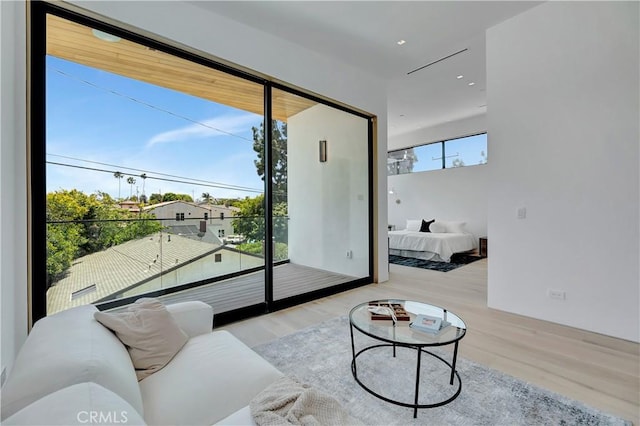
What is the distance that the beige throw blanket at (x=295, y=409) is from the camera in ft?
3.33

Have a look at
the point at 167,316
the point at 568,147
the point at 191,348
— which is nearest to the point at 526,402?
the point at 191,348

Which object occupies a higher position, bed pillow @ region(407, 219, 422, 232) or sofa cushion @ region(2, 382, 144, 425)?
bed pillow @ region(407, 219, 422, 232)

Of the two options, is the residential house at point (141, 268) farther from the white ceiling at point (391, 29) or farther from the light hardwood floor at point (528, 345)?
the white ceiling at point (391, 29)

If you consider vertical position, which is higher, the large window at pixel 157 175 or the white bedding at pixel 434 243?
the large window at pixel 157 175

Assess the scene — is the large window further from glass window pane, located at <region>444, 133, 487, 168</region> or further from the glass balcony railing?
glass window pane, located at <region>444, 133, 487, 168</region>

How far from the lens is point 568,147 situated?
2.86 meters

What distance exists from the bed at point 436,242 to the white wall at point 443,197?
452 millimetres

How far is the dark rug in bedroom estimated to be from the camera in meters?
5.65

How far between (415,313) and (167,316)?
1669 mm

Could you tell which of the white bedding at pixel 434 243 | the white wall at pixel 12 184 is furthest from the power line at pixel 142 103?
the white bedding at pixel 434 243

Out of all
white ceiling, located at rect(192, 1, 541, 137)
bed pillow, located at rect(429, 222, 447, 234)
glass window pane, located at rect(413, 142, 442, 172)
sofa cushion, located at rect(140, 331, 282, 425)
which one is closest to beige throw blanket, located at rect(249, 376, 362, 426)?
sofa cushion, located at rect(140, 331, 282, 425)

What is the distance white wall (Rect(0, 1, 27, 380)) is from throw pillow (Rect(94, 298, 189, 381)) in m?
0.84

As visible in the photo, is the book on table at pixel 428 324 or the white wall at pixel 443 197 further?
the white wall at pixel 443 197

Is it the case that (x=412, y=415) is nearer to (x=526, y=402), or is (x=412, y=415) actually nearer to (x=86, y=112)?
(x=526, y=402)
